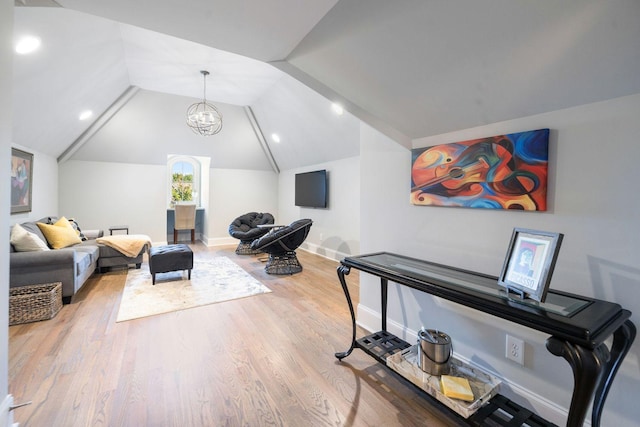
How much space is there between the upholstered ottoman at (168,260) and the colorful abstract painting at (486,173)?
3271 millimetres

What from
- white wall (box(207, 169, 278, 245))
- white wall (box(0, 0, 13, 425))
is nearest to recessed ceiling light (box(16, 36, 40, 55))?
white wall (box(0, 0, 13, 425))

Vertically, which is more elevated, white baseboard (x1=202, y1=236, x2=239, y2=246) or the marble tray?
white baseboard (x1=202, y1=236, x2=239, y2=246)

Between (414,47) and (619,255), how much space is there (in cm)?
136

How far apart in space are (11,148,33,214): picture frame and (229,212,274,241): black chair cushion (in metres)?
3.11

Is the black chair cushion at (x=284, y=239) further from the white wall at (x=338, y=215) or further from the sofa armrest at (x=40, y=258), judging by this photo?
the sofa armrest at (x=40, y=258)

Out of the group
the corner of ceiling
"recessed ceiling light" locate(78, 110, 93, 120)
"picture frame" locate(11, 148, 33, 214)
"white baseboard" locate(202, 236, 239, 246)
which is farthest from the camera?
"white baseboard" locate(202, 236, 239, 246)

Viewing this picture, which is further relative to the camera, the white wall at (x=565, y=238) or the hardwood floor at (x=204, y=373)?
the hardwood floor at (x=204, y=373)

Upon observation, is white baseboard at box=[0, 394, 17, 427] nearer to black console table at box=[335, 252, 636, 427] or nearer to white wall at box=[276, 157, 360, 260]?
black console table at box=[335, 252, 636, 427]

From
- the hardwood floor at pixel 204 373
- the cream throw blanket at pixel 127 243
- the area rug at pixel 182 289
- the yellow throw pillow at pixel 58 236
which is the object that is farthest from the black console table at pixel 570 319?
the yellow throw pillow at pixel 58 236

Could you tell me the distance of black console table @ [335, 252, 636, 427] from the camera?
0.95 metres

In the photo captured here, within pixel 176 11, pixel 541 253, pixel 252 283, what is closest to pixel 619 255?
pixel 541 253

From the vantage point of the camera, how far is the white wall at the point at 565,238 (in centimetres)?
123

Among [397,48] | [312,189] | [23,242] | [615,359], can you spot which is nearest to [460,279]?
[615,359]

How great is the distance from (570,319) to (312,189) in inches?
204
